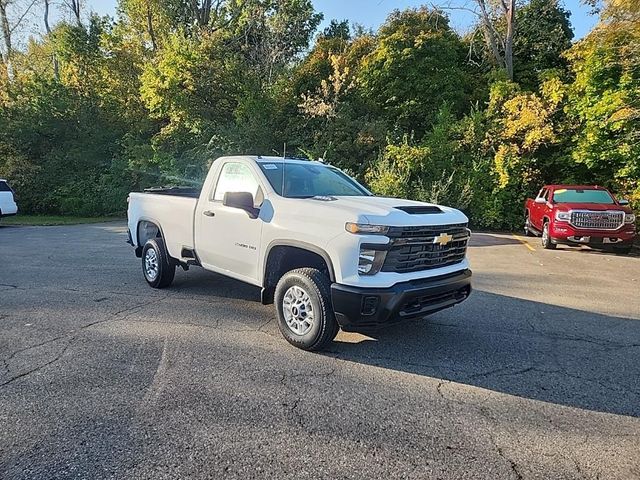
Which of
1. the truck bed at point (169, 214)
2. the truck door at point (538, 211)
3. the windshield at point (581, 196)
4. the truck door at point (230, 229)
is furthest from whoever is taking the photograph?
the truck door at point (538, 211)

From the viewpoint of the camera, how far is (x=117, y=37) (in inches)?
987

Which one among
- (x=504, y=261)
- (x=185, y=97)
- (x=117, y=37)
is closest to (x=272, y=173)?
(x=504, y=261)

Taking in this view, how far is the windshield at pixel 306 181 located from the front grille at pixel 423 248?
4.62ft

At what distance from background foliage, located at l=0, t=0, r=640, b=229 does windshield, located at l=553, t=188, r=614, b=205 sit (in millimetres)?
2940

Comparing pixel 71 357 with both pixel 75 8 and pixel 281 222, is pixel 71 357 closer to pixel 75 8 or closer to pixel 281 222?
pixel 281 222

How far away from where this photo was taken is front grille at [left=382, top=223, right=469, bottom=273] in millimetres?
4191

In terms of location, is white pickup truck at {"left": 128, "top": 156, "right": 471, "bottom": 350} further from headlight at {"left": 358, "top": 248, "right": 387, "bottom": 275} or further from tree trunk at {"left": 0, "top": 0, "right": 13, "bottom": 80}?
tree trunk at {"left": 0, "top": 0, "right": 13, "bottom": 80}

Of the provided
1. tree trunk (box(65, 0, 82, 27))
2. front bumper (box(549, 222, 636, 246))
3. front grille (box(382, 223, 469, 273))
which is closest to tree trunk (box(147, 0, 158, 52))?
tree trunk (box(65, 0, 82, 27))

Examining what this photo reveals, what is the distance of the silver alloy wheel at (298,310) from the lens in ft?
14.8

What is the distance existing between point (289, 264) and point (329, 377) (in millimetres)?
1468

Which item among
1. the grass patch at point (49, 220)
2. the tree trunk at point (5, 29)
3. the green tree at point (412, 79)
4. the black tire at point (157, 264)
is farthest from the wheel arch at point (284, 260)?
the tree trunk at point (5, 29)

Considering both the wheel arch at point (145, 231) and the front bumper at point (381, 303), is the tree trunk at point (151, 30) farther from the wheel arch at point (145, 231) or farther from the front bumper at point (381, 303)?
the front bumper at point (381, 303)

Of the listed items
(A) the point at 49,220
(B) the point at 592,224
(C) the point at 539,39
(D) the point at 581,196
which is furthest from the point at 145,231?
(C) the point at 539,39

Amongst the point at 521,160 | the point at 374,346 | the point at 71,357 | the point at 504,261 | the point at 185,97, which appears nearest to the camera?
the point at 71,357
